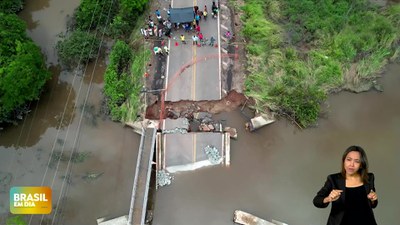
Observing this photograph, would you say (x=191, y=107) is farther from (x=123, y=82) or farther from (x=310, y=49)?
(x=310, y=49)

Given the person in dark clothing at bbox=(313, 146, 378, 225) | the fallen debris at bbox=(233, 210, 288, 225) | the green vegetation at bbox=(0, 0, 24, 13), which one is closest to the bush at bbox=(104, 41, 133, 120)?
the green vegetation at bbox=(0, 0, 24, 13)

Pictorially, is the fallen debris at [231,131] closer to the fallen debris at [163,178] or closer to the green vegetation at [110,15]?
the fallen debris at [163,178]

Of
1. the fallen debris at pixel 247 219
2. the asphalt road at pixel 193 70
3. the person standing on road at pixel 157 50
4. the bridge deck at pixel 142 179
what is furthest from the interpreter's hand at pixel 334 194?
the person standing on road at pixel 157 50

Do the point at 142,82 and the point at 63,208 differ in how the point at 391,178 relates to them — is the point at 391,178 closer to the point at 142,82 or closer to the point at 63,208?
the point at 142,82

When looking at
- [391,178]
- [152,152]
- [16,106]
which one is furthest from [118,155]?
[391,178]

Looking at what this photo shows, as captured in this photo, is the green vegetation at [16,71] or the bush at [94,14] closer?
the green vegetation at [16,71]

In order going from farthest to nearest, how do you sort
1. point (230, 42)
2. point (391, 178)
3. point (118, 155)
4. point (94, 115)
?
1. point (230, 42)
2. point (94, 115)
3. point (118, 155)
4. point (391, 178)
